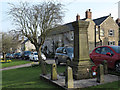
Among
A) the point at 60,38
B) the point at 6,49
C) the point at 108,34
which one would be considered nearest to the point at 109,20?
the point at 108,34

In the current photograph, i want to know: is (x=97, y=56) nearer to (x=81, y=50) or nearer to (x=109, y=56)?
(x=109, y=56)

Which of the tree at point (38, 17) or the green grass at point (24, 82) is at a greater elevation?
the tree at point (38, 17)

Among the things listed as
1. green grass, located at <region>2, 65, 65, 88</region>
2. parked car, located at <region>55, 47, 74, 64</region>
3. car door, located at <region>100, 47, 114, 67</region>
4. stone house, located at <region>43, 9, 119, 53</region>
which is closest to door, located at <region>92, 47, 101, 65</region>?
car door, located at <region>100, 47, 114, 67</region>

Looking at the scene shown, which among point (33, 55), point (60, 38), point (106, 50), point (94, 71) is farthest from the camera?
point (60, 38)

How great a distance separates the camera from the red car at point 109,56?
7.71 m

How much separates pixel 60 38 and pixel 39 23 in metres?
18.9

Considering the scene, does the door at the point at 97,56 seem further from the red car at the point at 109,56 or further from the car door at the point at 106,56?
the car door at the point at 106,56

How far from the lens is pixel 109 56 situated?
26.9 feet

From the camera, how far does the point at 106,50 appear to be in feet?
28.8

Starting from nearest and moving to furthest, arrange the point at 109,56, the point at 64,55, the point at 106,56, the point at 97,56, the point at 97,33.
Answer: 1. the point at 109,56
2. the point at 106,56
3. the point at 97,56
4. the point at 64,55
5. the point at 97,33

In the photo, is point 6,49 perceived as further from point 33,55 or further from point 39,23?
point 39,23

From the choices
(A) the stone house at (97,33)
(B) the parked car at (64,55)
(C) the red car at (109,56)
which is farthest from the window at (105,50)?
(A) the stone house at (97,33)

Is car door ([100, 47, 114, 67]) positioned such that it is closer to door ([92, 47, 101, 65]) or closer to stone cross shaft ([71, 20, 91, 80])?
door ([92, 47, 101, 65])

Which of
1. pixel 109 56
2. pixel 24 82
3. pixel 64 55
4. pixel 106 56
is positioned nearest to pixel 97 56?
pixel 106 56
